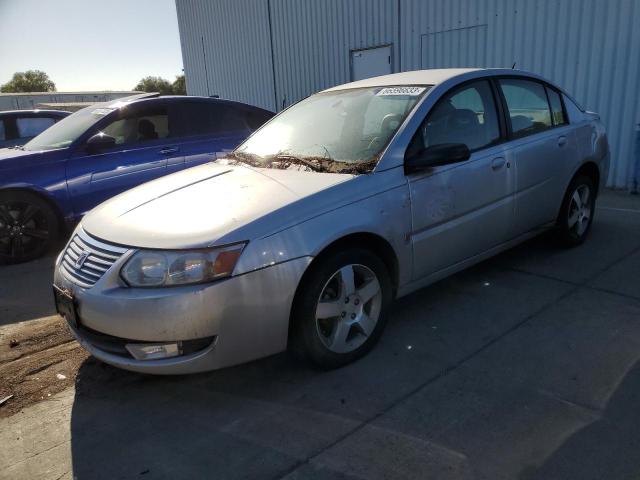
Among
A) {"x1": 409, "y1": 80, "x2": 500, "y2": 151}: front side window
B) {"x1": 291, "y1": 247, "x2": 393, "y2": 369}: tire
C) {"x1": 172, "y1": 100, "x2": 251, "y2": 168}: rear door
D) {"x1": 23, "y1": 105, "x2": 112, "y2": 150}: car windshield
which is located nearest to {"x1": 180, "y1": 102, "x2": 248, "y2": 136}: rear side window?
{"x1": 172, "y1": 100, "x2": 251, "y2": 168}: rear door

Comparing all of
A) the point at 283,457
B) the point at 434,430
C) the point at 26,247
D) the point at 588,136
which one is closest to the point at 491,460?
the point at 434,430

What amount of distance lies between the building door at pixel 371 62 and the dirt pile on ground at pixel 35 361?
26.7 feet

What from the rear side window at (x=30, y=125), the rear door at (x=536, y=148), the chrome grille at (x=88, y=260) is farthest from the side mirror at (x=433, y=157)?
the rear side window at (x=30, y=125)

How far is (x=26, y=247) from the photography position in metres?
5.55

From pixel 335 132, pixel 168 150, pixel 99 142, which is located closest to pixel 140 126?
pixel 168 150

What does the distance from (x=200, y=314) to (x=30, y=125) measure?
797 centimetres

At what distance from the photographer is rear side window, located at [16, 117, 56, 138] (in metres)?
8.84

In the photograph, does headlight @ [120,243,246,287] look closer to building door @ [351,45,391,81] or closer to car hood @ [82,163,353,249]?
car hood @ [82,163,353,249]

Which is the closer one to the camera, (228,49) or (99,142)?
(99,142)

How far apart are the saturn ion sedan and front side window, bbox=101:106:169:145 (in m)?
2.42

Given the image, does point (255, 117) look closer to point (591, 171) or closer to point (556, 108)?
point (556, 108)

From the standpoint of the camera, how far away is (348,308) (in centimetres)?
304

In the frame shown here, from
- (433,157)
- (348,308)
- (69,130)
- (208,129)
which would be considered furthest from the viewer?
(208,129)

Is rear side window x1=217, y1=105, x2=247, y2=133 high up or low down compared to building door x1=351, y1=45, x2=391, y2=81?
down
